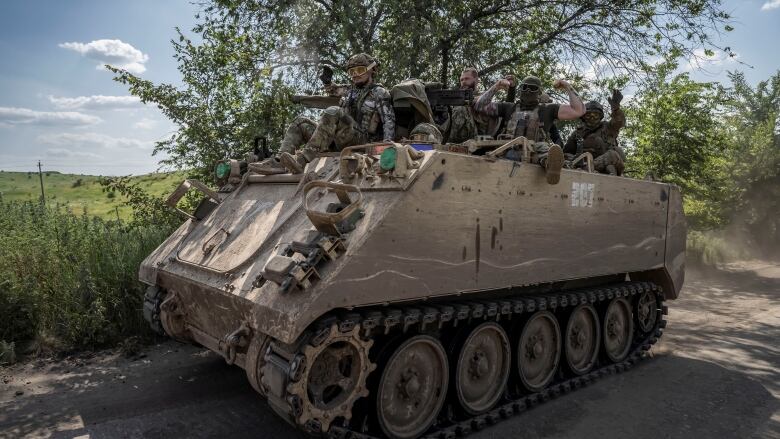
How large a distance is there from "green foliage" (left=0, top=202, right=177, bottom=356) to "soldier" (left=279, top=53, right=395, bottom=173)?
3173mm

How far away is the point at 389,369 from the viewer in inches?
155

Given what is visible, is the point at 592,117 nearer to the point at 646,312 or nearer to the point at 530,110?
the point at 530,110

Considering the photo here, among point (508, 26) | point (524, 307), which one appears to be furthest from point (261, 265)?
point (508, 26)

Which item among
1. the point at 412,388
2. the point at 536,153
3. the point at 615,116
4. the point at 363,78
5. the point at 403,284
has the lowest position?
the point at 412,388

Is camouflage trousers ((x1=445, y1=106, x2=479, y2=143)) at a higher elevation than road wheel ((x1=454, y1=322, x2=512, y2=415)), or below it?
higher

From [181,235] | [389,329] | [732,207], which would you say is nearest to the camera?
[389,329]

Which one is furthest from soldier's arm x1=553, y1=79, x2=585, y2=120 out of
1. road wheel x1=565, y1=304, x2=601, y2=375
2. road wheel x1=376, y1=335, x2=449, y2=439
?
road wheel x1=376, y1=335, x2=449, y2=439

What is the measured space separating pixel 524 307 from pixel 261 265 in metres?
2.19

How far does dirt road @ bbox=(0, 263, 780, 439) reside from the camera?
14.4 ft

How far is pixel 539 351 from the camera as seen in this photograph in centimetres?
522

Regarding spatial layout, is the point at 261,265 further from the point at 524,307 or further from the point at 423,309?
the point at 524,307

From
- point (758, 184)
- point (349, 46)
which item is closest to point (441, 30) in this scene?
point (349, 46)

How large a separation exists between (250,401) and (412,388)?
5.30 ft

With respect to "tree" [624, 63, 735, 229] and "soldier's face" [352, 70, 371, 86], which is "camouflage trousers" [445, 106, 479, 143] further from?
"tree" [624, 63, 735, 229]
